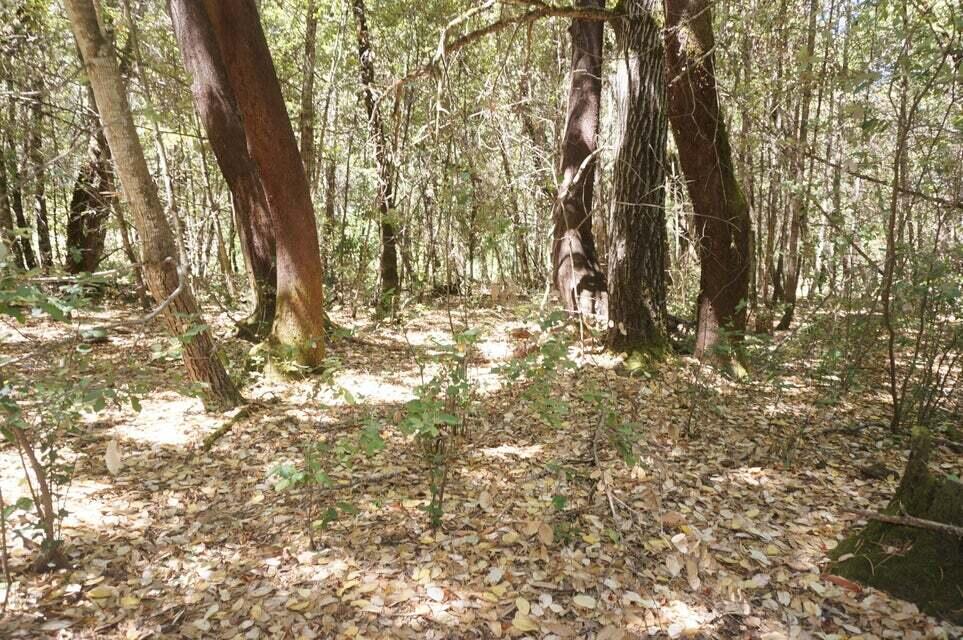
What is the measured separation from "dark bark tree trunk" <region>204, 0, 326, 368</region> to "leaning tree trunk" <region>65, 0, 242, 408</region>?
0.93 m

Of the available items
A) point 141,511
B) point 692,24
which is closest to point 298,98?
point 692,24

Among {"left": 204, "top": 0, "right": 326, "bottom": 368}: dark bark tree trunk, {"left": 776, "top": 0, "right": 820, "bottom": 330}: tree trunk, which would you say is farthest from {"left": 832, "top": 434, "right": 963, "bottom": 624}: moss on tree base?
{"left": 776, "top": 0, "right": 820, "bottom": 330}: tree trunk

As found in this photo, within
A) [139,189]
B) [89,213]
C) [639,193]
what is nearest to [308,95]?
[89,213]

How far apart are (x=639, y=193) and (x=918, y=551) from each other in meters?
3.81

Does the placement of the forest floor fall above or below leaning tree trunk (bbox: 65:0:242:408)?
below

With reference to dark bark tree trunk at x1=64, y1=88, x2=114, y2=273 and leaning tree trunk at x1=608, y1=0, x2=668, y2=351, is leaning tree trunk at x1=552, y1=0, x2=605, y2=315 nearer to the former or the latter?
leaning tree trunk at x1=608, y1=0, x2=668, y2=351

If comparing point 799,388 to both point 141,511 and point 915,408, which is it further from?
point 141,511

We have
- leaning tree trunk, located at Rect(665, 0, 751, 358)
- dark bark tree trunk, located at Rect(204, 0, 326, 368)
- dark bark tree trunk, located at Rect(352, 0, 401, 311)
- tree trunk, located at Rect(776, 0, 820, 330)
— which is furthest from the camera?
dark bark tree trunk, located at Rect(352, 0, 401, 311)

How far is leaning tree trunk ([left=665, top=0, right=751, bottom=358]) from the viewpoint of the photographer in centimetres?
495

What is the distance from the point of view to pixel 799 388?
18.1ft

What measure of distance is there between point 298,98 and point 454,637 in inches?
391

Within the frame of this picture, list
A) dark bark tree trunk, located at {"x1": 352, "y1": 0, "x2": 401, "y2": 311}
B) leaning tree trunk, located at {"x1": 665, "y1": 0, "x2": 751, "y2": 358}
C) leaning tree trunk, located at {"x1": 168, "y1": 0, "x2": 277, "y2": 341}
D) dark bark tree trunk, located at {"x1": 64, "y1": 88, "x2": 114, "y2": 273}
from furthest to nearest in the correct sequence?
1. dark bark tree trunk, located at {"x1": 64, "y1": 88, "x2": 114, "y2": 273}
2. dark bark tree trunk, located at {"x1": 352, "y1": 0, "x2": 401, "y2": 311}
3. leaning tree trunk, located at {"x1": 168, "y1": 0, "x2": 277, "y2": 341}
4. leaning tree trunk, located at {"x1": 665, "y1": 0, "x2": 751, "y2": 358}

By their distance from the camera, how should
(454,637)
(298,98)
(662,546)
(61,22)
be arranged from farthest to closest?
(298,98), (61,22), (662,546), (454,637)

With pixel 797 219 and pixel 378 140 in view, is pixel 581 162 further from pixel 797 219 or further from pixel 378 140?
pixel 797 219
